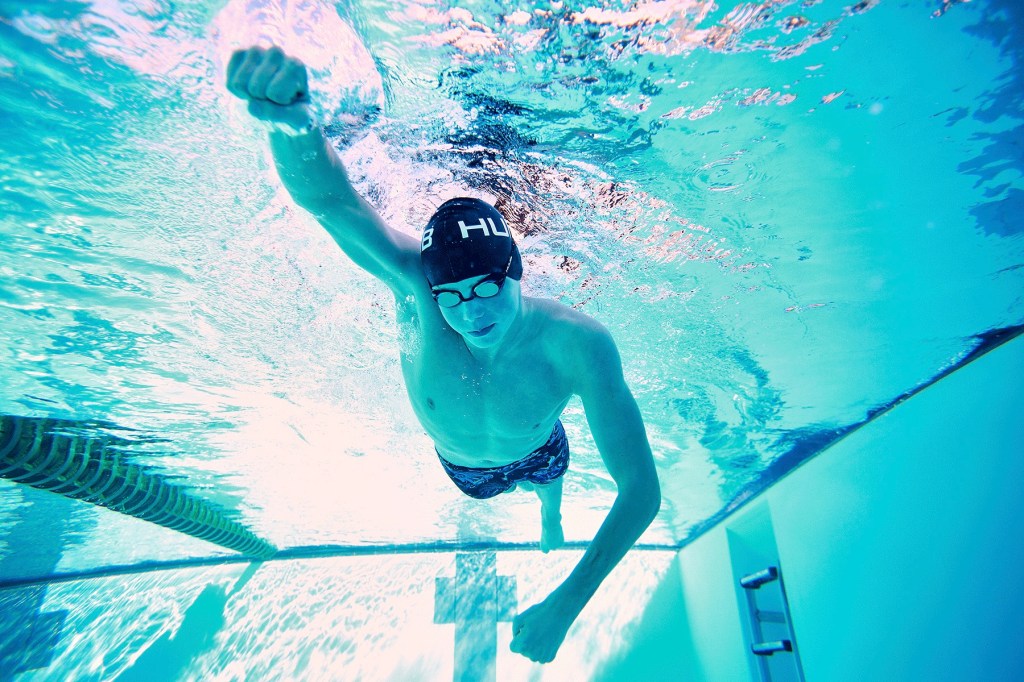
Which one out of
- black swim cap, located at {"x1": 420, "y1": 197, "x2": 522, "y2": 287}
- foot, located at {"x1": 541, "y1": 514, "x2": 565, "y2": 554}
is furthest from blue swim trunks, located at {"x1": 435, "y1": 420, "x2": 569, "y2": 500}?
black swim cap, located at {"x1": 420, "y1": 197, "x2": 522, "y2": 287}

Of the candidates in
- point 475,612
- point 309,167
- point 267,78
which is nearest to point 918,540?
point 309,167

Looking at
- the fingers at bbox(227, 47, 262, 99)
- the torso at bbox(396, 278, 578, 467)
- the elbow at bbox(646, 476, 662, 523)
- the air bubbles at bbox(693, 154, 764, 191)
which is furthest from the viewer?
the air bubbles at bbox(693, 154, 764, 191)

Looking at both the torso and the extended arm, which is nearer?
the extended arm

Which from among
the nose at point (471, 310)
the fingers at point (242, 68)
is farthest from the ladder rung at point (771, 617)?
the fingers at point (242, 68)

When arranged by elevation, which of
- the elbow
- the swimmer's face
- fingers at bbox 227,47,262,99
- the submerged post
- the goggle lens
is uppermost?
fingers at bbox 227,47,262,99

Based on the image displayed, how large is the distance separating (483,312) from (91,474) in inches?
240

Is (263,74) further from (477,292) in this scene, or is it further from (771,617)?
(771,617)

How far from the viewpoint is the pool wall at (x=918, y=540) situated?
303 centimetres

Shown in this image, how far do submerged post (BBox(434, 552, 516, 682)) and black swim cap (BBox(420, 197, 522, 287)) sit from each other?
840 centimetres

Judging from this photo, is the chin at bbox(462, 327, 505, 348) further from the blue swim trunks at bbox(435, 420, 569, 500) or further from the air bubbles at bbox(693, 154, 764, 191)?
the air bubbles at bbox(693, 154, 764, 191)

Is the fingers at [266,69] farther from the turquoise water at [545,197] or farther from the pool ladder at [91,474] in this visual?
the pool ladder at [91,474]

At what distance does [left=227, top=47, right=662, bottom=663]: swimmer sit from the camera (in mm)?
1729

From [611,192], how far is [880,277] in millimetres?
2479

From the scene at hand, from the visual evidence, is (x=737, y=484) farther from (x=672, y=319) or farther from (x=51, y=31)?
(x=51, y=31)
